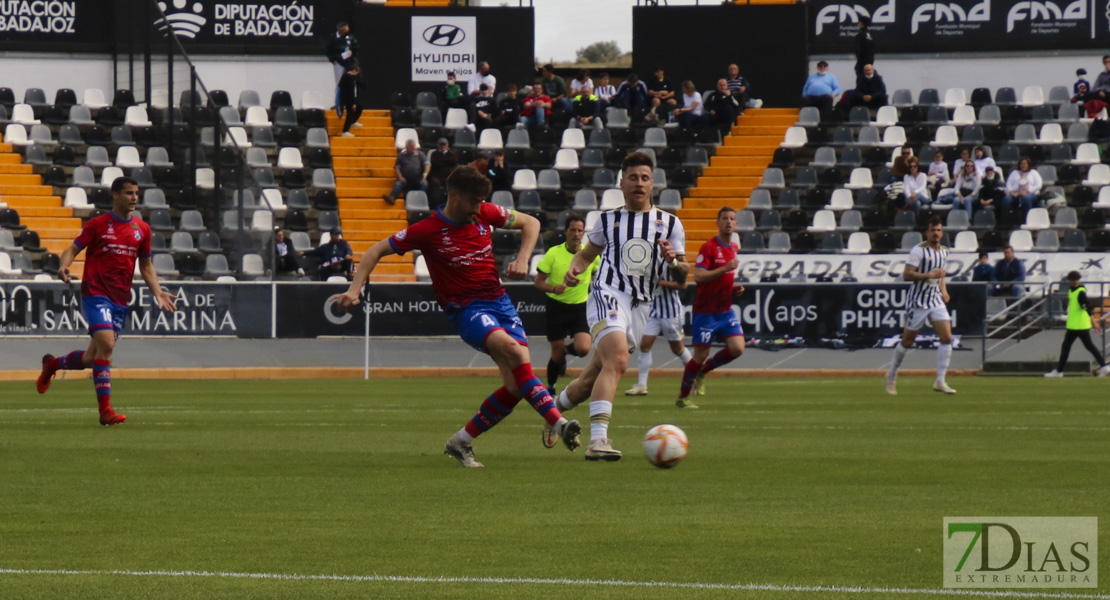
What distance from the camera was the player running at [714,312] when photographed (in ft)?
56.9

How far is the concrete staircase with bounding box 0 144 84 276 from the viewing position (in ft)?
103

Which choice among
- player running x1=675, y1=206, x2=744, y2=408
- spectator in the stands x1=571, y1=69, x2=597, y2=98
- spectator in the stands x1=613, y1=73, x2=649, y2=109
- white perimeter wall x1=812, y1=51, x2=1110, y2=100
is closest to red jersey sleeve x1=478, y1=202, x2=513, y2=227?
player running x1=675, y1=206, x2=744, y2=408

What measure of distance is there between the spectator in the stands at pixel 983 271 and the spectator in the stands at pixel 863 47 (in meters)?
8.51

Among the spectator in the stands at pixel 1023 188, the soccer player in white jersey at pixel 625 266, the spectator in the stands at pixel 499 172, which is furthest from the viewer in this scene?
the spectator in the stands at pixel 499 172

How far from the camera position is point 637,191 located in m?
11.0

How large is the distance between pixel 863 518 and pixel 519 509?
1.83 m

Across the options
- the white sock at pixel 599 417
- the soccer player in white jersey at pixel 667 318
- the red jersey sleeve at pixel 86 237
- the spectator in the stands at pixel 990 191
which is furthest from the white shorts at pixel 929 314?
the spectator in the stands at pixel 990 191

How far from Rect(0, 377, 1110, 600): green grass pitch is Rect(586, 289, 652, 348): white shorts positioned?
1.02 metres

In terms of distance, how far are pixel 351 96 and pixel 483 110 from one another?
126 inches

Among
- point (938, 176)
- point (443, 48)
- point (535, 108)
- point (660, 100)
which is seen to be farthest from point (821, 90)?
point (443, 48)

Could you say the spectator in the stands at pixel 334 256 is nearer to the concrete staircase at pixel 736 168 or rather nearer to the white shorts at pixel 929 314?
the concrete staircase at pixel 736 168

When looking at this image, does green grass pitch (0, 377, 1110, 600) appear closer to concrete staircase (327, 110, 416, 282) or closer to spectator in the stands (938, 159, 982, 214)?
spectator in the stands (938, 159, 982, 214)

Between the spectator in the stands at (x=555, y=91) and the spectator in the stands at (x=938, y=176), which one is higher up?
the spectator in the stands at (x=555, y=91)

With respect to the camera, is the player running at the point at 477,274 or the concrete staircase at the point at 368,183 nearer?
the player running at the point at 477,274
